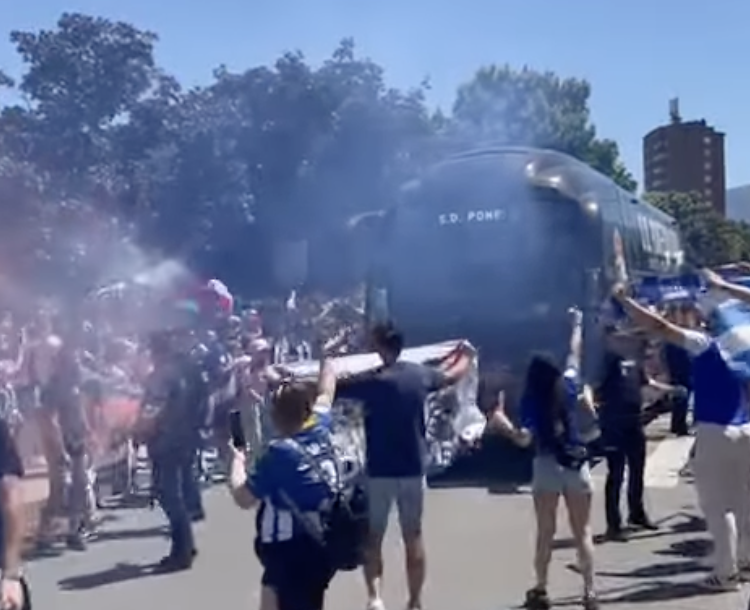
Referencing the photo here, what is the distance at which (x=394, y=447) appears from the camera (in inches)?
383

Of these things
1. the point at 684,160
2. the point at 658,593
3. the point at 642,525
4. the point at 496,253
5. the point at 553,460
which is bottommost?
the point at 658,593

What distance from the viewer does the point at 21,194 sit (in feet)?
112

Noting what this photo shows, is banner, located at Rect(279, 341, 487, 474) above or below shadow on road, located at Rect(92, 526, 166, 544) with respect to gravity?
above

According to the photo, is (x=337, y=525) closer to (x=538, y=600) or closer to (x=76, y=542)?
(x=538, y=600)

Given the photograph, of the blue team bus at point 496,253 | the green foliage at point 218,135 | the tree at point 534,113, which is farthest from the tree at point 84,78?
the blue team bus at point 496,253

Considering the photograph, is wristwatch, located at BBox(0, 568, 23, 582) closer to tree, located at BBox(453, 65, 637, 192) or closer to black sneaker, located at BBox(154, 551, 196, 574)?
black sneaker, located at BBox(154, 551, 196, 574)

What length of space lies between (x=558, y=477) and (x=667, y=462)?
32.0 ft

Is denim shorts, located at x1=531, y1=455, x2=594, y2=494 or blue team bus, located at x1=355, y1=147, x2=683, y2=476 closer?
denim shorts, located at x1=531, y1=455, x2=594, y2=494

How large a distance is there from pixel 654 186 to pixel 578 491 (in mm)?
104130

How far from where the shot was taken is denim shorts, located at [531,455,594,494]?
10.1 m

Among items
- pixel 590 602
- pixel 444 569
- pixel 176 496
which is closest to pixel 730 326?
pixel 590 602

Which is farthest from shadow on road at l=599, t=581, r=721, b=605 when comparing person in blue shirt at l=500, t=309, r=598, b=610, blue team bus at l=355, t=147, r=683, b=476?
blue team bus at l=355, t=147, r=683, b=476

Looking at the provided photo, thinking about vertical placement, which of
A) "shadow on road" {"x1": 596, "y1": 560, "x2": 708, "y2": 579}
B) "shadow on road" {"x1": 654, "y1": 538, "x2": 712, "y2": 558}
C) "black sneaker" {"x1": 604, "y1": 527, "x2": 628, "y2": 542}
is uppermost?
"black sneaker" {"x1": 604, "y1": 527, "x2": 628, "y2": 542}

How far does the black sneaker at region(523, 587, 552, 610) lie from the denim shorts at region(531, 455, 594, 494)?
678 mm
